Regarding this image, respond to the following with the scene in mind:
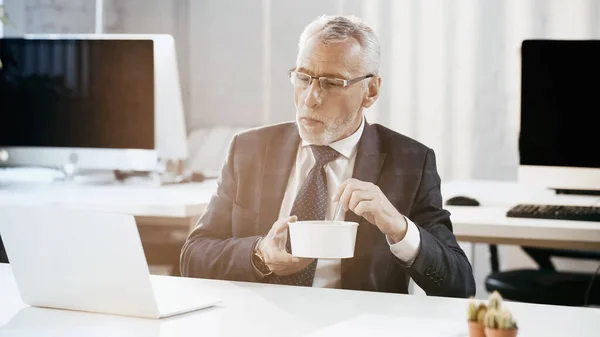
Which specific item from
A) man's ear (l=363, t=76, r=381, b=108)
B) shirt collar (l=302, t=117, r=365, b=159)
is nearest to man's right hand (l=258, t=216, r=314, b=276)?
shirt collar (l=302, t=117, r=365, b=159)

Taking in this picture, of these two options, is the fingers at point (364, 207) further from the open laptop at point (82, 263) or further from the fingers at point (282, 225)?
the open laptop at point (82, 263)

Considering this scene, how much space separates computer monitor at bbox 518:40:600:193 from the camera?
2291 mm

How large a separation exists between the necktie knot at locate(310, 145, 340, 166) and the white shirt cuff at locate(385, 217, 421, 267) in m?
0.33

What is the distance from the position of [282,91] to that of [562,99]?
2.32 m

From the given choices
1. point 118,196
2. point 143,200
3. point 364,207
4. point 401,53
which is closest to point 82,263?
point 364,207

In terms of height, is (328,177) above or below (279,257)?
above

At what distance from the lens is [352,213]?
1.74m

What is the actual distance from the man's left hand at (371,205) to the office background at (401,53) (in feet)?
6.87

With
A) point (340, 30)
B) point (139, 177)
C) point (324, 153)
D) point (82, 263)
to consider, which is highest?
point (340, 30)

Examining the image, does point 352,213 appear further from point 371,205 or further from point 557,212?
point 557,212

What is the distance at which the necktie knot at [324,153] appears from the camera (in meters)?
1.81

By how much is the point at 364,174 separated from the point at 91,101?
1.34 meters

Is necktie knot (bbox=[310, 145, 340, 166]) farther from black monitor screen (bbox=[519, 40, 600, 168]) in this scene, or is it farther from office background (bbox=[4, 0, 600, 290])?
office background (bbox=[4, 0, 600, 290])

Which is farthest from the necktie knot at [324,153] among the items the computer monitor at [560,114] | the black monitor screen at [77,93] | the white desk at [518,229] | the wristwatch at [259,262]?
the black monitor screen at [77,93]
